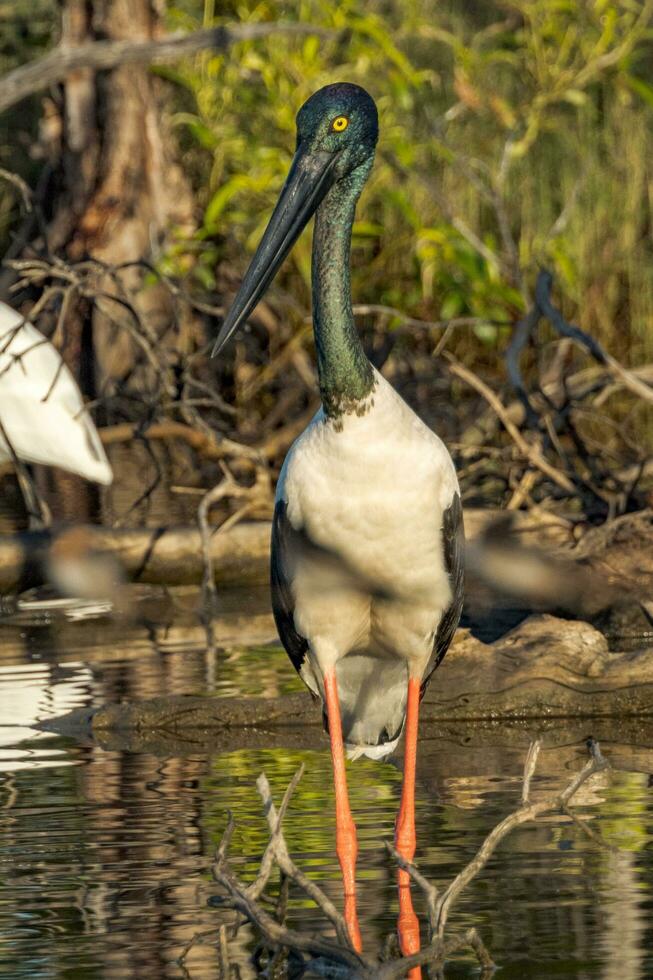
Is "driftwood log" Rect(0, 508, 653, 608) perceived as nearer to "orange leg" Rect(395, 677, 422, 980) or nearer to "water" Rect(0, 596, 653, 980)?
"water" Rect(0, 596, 653, 980)

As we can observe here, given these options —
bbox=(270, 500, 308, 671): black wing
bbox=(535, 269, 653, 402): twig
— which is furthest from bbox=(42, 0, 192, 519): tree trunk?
bbox=(270, 500, 308, 671): black wing

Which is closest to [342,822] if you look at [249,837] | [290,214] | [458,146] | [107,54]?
[249,837]

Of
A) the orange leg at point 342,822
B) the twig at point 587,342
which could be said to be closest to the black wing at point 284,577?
the orange leg at point 342,822

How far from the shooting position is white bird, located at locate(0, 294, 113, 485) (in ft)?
29.5

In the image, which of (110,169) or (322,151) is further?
(110,169)

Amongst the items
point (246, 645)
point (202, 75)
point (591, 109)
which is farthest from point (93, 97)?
point (246, 645)

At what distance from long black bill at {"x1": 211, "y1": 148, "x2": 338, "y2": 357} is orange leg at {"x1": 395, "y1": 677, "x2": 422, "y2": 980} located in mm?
1042

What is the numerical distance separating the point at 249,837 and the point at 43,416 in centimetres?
459

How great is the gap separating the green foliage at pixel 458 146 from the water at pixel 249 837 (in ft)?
22.0

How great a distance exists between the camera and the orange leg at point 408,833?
13.2ft

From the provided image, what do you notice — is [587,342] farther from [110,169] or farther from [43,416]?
[110,169]

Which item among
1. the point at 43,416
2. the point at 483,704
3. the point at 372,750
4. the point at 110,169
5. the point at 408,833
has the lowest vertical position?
the point at 408,833

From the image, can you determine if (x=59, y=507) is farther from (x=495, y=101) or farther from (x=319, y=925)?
(x=319, y=925)

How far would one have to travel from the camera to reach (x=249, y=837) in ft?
15.6
